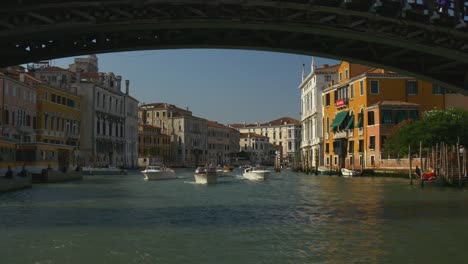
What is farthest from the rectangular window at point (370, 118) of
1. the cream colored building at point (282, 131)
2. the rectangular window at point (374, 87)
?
the cream colored building at point (282, 131)

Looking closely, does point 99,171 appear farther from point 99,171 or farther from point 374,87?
point 374,87

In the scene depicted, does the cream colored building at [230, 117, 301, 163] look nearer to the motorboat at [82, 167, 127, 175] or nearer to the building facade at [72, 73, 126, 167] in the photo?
the building facade at [72, 73, 126, 167]

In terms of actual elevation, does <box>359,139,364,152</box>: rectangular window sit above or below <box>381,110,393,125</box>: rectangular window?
below

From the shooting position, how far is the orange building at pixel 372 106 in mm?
42625

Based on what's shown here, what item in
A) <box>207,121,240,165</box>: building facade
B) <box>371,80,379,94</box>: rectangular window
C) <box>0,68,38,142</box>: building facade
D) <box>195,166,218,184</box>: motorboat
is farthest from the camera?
<box>207,121,240,165</box>: building facade

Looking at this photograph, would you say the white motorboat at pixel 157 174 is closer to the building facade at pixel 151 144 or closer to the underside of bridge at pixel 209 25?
the underside of bridge at pixel 209 25

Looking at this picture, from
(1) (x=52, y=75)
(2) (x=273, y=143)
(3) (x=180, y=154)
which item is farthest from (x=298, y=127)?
(1) (x=52, y=75)

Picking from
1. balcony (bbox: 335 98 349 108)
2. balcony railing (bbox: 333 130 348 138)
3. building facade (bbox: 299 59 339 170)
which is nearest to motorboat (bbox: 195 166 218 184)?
balcony (bbox: 335 98 349 108)

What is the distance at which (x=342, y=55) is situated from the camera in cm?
1405

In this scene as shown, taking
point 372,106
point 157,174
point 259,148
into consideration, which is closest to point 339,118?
point 372,106

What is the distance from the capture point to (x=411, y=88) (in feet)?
146

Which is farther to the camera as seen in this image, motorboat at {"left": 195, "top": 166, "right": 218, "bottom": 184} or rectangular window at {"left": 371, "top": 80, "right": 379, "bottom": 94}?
→ rectangular window at {"left": 371, "top": 80, "right": 379, "bottom": 94}

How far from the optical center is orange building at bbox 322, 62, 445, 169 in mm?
42625

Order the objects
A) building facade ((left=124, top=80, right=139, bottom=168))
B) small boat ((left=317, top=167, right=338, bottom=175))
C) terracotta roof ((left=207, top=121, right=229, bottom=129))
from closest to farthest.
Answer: small boat ((left=317, top=167, right=338, bottom=175)), building facade ((left=124, top=80, right=139, bottom=168)), terracotta roof ((left=207, top=121, right=229, bottom=129))
